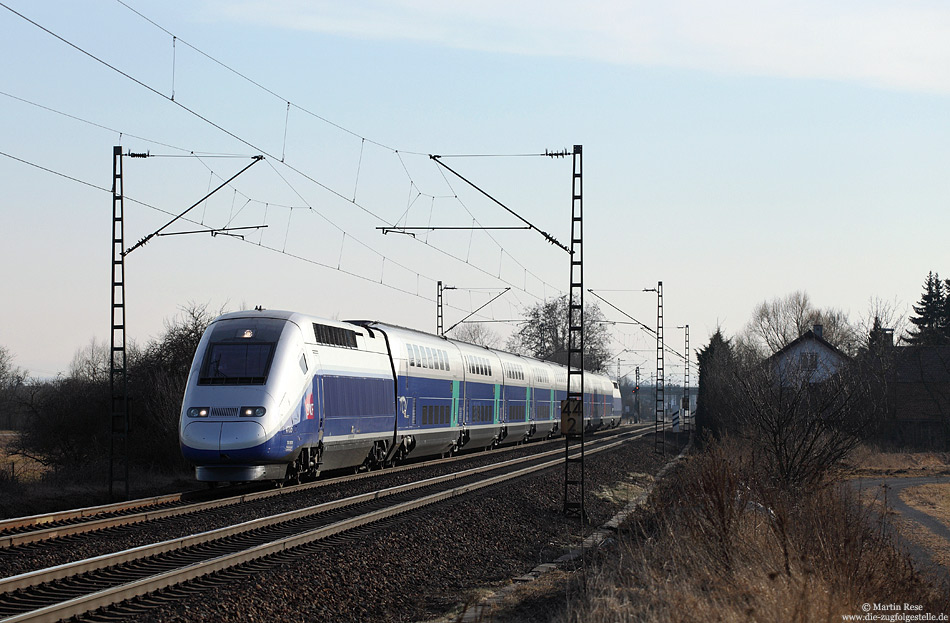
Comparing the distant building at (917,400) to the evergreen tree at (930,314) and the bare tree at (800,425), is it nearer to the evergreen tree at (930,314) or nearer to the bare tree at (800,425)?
the evergreen tree at (930,314)

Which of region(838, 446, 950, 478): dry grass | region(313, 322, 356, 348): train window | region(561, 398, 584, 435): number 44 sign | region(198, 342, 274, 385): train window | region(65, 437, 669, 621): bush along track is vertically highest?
region(313, 322, 356, 348): train window

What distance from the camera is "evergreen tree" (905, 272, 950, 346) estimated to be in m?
86.5

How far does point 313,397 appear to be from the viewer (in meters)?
22.7

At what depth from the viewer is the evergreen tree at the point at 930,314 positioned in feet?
284

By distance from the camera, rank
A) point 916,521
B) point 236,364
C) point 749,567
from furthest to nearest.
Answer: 1. point 916,521
2. point 236,364
3. point 749,567

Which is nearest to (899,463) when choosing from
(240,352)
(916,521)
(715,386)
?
(715,386)

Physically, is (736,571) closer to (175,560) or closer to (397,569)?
A: (397,569)

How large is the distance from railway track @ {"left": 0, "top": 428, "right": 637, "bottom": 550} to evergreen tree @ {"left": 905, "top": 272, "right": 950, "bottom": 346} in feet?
252

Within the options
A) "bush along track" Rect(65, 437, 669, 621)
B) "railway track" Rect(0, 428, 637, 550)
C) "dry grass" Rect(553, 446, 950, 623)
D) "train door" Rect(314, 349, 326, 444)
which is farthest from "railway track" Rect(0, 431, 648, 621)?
"dry grass" Rect(553, 446, 950, 623)

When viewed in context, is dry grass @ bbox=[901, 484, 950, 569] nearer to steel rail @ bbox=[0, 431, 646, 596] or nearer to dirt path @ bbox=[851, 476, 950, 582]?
dirt path @ bbox=[851, 476, 950, 582]

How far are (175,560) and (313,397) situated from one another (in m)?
9.89

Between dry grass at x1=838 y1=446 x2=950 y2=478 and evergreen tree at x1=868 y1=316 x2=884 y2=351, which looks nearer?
dry grass at x1=838 y1=446 x2=950 y2=478

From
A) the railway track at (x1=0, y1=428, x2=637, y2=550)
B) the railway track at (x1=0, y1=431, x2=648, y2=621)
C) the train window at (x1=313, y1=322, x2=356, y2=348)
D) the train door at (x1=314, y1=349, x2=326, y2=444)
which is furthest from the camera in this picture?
the train window at (x1=313, y1=322, x2=356, y2=348)

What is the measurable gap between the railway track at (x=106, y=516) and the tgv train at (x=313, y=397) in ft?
2.26
